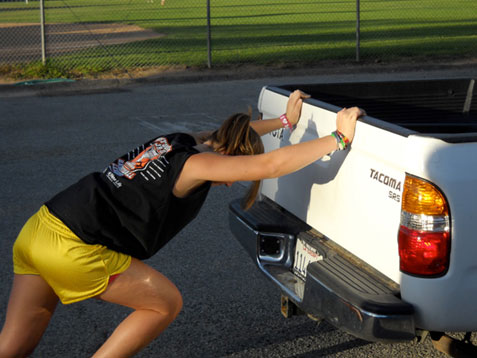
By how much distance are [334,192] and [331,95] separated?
1460 mm

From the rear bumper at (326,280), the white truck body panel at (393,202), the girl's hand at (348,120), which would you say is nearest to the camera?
the white truck body panel at (393,202)

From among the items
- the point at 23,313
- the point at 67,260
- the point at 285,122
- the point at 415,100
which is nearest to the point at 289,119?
the point at 285,122

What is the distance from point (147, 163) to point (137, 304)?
2.19 feet

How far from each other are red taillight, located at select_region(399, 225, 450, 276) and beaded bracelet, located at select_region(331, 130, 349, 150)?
546 millimetres

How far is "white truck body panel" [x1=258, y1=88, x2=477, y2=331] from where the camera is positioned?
3166 millimetres

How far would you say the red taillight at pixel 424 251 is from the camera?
3219mm

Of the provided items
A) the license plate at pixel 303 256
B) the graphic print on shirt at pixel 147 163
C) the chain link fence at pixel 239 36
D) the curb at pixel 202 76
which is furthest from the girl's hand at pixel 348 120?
the chain link fence at pixel 239 36

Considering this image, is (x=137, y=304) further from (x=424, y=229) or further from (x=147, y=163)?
(x=424, y=229)

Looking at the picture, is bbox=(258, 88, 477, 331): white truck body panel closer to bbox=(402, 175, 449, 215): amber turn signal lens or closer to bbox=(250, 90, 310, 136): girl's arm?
bbox=(402, 175, 449, 215): amber turn signal lens

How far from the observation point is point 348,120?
3.62 metres

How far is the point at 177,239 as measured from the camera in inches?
250

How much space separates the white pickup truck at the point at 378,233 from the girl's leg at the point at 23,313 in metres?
1.29

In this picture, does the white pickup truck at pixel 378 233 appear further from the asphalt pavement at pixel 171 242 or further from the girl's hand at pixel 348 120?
the asphalt pavement at pixel 171 242

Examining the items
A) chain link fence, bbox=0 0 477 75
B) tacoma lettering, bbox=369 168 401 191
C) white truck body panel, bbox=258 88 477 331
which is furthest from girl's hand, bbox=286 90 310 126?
chain link fence, bbox=0 0 477 75
